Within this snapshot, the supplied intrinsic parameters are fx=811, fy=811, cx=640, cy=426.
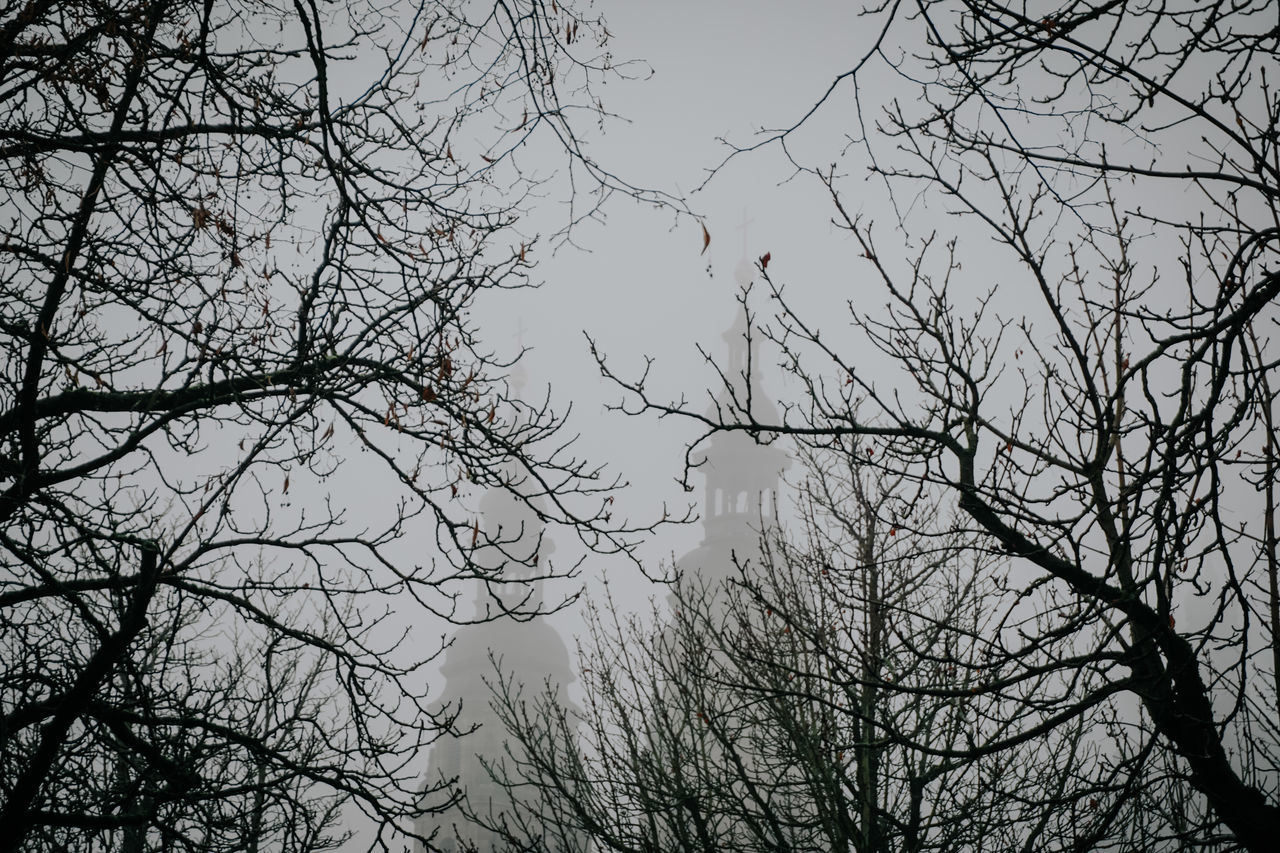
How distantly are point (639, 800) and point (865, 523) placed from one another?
12.3ft

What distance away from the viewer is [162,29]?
207 inches

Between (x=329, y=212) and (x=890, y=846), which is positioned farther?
(x=890, y=846)

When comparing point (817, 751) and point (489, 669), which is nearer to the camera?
point (817, 751)

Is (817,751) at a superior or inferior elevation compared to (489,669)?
inferior

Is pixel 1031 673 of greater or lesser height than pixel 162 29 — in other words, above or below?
below

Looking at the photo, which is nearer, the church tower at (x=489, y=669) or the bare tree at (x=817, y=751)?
the bare tree at (x=817, y=751)

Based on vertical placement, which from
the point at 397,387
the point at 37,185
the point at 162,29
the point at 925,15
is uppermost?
the point at 162,29

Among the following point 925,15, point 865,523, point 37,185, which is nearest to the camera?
point 925,15

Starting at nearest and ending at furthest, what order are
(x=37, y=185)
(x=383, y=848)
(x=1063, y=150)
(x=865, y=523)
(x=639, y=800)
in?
(x=1063, y=150) → (x=37, y=185) → (x=383, y=848) → (x=639, y=800) → (x=865, y=523)

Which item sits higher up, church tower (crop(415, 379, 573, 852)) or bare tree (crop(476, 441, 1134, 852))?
church tower (crop(415, 379, 573, 852))

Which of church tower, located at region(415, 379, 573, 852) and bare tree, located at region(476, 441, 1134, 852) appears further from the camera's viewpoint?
church tower, located at region(415, 379, 573, 852)

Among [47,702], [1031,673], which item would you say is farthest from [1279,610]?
[47,702]

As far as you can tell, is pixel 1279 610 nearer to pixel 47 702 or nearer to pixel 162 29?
pixel 47 702

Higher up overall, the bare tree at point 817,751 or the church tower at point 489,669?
the church tower at point 489,669
